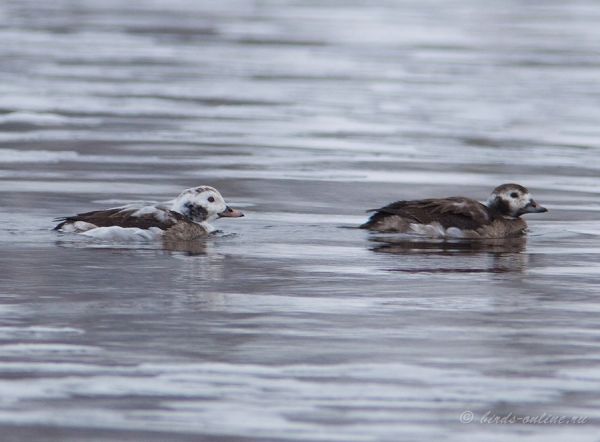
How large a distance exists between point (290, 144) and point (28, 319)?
39.9 feet

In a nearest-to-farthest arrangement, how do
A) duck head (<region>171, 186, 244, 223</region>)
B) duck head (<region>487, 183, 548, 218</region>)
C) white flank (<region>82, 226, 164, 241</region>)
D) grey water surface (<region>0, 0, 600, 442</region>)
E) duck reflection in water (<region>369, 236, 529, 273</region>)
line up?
grey water surface (<region>0, 0, 600, 442</region>), duck reflection in water (<region>369, 236, 529, 273</region>), white flank (<region>82, 226, 164, 241</region>), duck head (<region>171, 186, 244, 223</region>), duck head (<region>487, 183, 548, 218</region>)

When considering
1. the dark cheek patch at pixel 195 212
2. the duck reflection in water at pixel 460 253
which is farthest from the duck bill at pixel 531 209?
the dark cheek patch at pixel 195 212

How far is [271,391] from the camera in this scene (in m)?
9.41

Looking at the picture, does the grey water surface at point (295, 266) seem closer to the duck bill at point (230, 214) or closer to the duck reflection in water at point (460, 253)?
the duck reflection in water at point (460, 253)

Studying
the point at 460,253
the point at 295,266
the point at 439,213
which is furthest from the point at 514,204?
the point at 295,266

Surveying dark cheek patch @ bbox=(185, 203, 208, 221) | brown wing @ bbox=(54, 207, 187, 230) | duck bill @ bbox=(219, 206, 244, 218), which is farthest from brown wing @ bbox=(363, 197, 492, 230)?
brown wing @ bbox=(54, 207, 187, 230)

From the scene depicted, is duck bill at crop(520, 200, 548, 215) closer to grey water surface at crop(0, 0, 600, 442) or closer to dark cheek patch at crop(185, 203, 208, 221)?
grey water surface at crop(0, 0, 600, 442)

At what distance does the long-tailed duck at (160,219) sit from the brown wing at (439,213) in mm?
1331

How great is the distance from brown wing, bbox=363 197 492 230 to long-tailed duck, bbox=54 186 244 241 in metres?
1.33

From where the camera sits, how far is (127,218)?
1495 centimetres

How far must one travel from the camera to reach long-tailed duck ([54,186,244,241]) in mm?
14914

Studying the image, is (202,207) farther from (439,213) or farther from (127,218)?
(439,213)

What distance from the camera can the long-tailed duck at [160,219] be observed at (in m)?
14.9

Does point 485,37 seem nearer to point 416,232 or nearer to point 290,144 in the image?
point 290,144
